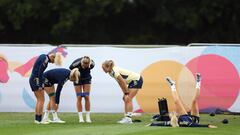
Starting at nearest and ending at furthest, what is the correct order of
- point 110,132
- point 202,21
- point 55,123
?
point 110,132, point 55,123, point 202,21

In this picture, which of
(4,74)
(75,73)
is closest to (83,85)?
(75,73)

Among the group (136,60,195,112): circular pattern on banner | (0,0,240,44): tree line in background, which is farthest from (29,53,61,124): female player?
(0,0,240,44): tree line in background

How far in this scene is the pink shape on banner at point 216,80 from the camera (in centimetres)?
1983

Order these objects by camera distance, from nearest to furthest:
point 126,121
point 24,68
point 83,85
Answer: point 126,121 < point 83,85 < point 24,68

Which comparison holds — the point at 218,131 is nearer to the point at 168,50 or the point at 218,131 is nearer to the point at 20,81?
the point at 168,50

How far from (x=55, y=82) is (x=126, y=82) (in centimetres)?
185

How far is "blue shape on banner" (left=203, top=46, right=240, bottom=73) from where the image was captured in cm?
1991

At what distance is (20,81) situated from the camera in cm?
2025

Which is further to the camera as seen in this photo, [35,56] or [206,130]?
[35,56]

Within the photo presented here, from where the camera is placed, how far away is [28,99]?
20.1 m

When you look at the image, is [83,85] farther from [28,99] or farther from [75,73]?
[28,99]

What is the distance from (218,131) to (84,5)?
27854 millimetres

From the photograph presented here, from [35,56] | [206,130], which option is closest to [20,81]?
[35,56]

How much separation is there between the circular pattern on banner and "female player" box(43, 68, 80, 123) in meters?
3.19
